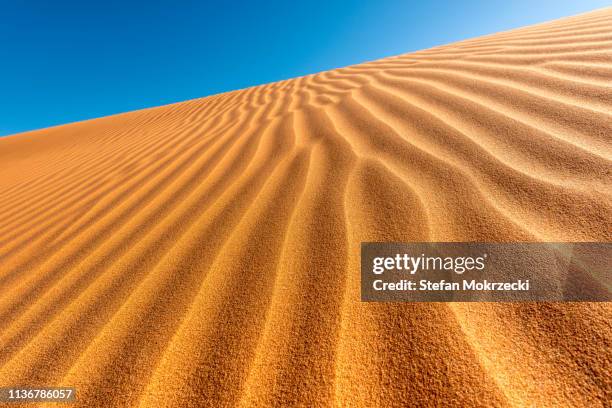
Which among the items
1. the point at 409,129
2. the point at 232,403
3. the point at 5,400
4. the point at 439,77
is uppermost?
the point at 439,77

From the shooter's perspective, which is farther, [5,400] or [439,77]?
[439,77]

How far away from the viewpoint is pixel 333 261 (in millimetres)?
1035

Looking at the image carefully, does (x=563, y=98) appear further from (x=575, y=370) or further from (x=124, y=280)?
(x=124, y=280)

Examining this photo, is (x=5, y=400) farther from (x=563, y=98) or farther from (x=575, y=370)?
(x=563, y=98)

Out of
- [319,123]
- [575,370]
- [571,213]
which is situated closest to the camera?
[575,370]

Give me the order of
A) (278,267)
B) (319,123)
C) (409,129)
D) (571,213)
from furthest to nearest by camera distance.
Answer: (319,123) < (409,129) < (278,267) < (571,213)

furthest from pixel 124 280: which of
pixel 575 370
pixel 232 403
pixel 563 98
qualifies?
pixel 563 98

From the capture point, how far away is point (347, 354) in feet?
2.39

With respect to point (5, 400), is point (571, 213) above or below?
above

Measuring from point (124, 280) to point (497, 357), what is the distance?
49.6 inches

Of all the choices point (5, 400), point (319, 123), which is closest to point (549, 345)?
point (5, 400)

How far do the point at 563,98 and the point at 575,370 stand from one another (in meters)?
1.54

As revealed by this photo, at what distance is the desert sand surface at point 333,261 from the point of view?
67 cm

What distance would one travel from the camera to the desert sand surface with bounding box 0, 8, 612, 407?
0.67 meters
